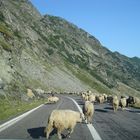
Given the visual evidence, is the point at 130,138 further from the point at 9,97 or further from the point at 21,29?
the point at 21,29

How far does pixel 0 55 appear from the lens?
5666 centimetres

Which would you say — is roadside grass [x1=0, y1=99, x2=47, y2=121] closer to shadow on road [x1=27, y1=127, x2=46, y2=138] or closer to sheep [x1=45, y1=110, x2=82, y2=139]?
shadow on road [x1=27, y1=127, x2=46, y2=138]

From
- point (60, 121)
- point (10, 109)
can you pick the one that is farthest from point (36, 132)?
point (10, 109)

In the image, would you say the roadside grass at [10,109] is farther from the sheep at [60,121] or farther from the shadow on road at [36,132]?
the sheep at [60,121]

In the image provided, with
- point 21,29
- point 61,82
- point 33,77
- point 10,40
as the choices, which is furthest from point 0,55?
point 21,29

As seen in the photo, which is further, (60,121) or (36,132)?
(36,132)

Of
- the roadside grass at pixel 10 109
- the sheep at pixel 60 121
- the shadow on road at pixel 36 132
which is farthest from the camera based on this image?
the roadside grass at pixel 10 109

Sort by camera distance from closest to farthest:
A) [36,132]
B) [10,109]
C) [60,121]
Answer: [60,121]
[36,132]
[10,109]

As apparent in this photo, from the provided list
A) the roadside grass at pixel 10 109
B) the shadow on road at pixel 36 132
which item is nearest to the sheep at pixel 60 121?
the shadow on road at pixel 36 132

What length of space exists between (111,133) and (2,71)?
119 feet

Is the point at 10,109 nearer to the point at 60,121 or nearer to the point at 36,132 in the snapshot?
the point at 36,132

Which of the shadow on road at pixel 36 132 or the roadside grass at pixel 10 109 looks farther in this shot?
the roadside grass at pixel 10 109

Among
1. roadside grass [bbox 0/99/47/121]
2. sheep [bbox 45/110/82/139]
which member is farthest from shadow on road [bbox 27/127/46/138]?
roadside grass [bbox 0/99/47/121]

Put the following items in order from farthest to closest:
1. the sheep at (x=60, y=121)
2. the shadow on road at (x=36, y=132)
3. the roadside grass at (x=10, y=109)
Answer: the roadside grass at (x=10, y=109)
the shadow on road at (x=36, y=132)
the sheep at (x=60, y=121)
